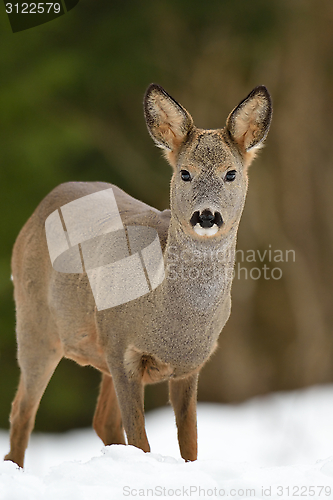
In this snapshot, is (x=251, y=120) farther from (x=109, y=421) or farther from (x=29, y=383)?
(x=109, y=421)

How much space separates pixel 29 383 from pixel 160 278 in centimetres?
166

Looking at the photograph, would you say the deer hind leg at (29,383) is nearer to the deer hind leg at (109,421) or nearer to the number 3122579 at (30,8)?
the deer hind leg at (109,421)

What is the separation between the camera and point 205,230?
398 cm

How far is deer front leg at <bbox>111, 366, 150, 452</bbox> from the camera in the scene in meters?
4.43

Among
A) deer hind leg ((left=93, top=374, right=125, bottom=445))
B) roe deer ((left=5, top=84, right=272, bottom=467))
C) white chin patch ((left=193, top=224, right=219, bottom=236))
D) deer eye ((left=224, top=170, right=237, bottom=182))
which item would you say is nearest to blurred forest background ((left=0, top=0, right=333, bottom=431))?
deer hind leg ((left=93, top=374, right=125, bottom=445))

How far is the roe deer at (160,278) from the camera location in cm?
417

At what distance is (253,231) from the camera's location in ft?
32.5

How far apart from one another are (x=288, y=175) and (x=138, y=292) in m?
6.05

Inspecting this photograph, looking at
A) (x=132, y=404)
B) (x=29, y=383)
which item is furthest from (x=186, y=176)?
(x=29, y=383)

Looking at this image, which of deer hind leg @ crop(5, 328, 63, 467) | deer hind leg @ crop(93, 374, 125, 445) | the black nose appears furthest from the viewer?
deer hind leg @ crop(93, 374, 125, 445)

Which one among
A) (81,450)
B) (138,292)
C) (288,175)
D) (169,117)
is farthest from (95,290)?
(288,175)

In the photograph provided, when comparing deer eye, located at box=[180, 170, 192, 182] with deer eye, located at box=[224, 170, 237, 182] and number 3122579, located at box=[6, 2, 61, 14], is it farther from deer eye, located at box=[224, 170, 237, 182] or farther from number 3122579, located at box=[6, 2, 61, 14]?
number 3122579, located at box=[6, 2, 61, 14]

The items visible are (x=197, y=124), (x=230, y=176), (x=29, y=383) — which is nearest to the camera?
(x=230, y=176)

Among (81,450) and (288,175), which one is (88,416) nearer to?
(81,450)
